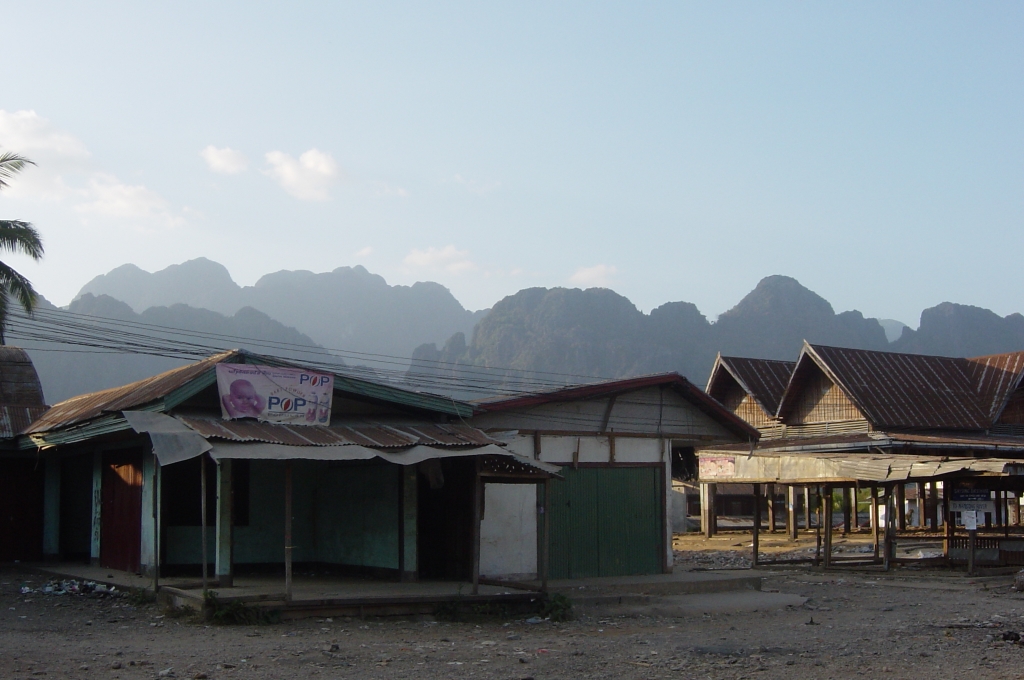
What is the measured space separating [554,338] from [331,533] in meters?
105

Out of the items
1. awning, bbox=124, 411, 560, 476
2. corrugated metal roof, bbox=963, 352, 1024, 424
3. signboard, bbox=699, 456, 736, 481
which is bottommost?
signboard, bbox=699, 456, 736, 481

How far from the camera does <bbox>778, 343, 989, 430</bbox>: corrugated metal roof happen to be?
30891mm

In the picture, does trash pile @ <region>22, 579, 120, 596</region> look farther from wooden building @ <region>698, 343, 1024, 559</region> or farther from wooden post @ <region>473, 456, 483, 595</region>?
wooden building @ <region>698, 343, 1024, 559</region>

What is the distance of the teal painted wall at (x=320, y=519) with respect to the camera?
627 inches

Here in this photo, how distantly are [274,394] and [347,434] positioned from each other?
1163 mm

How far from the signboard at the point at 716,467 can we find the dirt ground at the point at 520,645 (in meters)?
7.42

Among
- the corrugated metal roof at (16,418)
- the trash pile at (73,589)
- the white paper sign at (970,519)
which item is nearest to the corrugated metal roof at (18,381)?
the corrugated metal roof at (16,418)

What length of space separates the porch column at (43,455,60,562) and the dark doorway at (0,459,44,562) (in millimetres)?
147

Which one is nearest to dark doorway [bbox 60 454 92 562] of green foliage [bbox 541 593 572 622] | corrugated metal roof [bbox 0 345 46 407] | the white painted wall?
corrugated metal roof [bbox 0 345 46 407]

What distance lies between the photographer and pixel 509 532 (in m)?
16.7

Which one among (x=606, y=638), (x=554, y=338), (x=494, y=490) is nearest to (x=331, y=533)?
(x=494, y=490)

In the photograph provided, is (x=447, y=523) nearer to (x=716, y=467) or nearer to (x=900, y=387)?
(x=716, y=467)

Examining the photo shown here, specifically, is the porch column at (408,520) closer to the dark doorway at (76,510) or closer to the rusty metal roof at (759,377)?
the dark doorway at (76,510)

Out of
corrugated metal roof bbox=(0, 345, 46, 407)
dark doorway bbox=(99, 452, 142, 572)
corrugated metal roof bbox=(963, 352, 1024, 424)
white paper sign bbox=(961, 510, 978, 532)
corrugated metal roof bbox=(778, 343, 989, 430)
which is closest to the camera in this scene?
dark doorway bbox=(99, 452, 142, 572)
